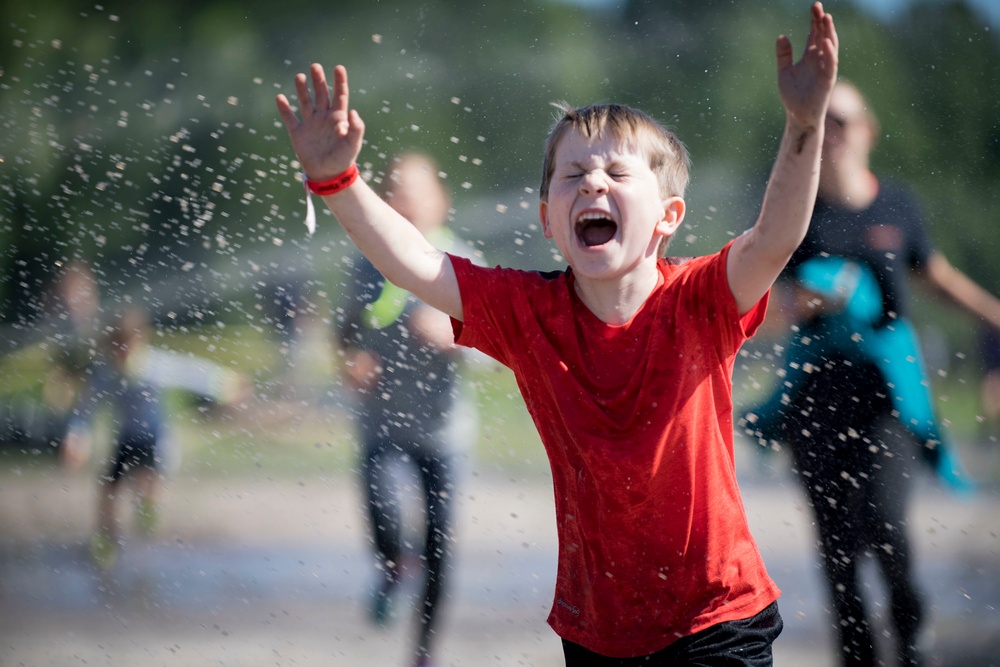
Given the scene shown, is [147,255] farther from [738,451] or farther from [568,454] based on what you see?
[568,454]

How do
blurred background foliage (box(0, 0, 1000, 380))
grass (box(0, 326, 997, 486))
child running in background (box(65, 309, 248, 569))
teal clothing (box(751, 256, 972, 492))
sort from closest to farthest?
1. teal clothing (box(751, 256, 972, 492))
2. blurred background foliage (box(0, 0, 1000, 380))
3. child running in background (box(65, 309, 248, 569))
4. grass (box(0, 326, 997, 486))

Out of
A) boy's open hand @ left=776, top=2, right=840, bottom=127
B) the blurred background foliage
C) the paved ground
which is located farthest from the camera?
the blurred background foliage

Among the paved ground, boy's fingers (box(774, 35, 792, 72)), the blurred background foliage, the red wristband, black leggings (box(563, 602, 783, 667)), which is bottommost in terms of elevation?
black leggings (box(563, 602, 783, 667))

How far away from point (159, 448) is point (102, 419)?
21.7 inches

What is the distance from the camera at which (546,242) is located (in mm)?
4734

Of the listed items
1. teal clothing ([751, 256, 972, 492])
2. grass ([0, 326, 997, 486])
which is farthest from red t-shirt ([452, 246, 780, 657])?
grass ([0, 326, 997, 486])

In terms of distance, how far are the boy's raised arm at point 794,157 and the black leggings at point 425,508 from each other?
1.84m

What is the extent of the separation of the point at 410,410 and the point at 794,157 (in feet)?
6.66

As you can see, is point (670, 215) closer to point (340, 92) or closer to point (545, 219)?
point (545, 219)

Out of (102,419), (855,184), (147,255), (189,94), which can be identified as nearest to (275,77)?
(189,94)

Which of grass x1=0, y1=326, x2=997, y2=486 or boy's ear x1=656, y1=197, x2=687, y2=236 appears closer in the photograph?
boy's ear x1=656, y1=197, x2=687, y2=236

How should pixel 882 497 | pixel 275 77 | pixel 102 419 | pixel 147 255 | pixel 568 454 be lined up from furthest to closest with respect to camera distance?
pixel 147 255 < pixel 275 77 < pixel 102 419 < pixel 882 497 < pixel 568 454

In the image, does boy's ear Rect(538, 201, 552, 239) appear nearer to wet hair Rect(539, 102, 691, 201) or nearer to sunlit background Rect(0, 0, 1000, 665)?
wet hair Rect(539, 102, 691, 201)

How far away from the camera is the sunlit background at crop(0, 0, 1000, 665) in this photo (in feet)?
12.9
